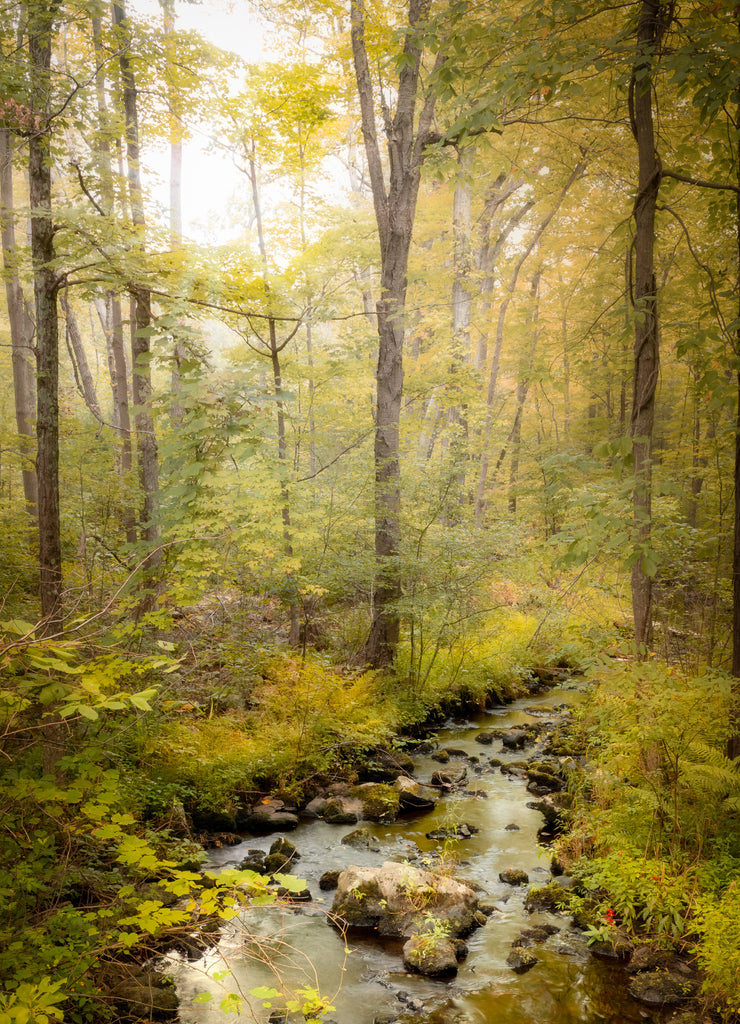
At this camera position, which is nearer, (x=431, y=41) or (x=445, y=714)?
(x=431, y=41)

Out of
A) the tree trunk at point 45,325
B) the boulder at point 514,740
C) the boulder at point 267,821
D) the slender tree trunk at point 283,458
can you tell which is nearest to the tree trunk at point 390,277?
the slender tree trunk at point 283,458

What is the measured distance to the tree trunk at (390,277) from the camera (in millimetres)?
8578

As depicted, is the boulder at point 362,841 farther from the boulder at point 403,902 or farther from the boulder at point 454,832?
the boulder at point 403,902

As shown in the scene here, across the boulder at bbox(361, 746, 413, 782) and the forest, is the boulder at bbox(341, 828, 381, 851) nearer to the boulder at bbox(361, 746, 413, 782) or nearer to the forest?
the forest

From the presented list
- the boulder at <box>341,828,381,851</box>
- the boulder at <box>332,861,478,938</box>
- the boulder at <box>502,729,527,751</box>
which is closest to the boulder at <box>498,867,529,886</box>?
the boulder at <box>332,861,478,938</box>

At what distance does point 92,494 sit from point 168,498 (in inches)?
216

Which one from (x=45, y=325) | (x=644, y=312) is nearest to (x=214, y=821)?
(x=45, y=325)

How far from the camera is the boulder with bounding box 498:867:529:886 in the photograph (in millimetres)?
5441

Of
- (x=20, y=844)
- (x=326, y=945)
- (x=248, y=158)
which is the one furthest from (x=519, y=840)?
(x=248, y=158)

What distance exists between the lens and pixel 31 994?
240 centimetres

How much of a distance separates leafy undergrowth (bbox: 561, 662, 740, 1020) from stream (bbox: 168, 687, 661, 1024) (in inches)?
18.3

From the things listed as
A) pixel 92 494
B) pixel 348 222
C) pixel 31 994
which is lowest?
pixel 31 994

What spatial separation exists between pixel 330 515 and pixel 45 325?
14.9 feet

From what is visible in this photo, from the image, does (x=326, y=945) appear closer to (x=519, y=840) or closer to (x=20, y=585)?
(x=519, y=840)
